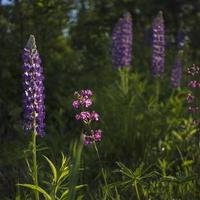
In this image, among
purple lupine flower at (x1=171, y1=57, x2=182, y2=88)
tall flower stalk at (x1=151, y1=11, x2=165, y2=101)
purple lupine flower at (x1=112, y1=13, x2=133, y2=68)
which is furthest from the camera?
purple lupine flower at (x1=171, y1=57, x2=182, y2=88)

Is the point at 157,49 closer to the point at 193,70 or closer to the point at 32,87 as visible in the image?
the point at 193,70

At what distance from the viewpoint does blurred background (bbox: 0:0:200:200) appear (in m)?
6.03

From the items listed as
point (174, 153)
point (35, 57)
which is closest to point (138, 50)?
point (174, 153)

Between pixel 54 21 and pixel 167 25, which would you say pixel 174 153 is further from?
pixel 167 25

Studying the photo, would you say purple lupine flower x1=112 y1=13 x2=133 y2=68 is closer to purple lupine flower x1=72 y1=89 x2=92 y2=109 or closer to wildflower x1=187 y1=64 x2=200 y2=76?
wildflower x1=187 y1=64 x2=200 y2=76

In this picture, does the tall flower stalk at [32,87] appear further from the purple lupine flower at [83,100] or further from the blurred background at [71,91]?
the blurred background at [71,91]

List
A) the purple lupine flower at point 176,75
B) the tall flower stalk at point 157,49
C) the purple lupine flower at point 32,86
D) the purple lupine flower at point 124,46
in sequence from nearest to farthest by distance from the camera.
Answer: the purple lupine flower at point 32,86 < the tall flower stalk at point 157,49 < the purple lupine flower at point 124,46 < the purple lupine flower at point 176,75

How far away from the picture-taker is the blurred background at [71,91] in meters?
6.03

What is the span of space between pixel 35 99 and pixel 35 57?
0.86ft

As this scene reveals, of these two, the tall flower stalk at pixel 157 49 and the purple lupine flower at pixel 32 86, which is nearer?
the purple lupine flower at pixel 32 86

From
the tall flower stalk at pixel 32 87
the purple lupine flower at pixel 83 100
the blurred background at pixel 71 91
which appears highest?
the tall flower stalk at pixel 32 87

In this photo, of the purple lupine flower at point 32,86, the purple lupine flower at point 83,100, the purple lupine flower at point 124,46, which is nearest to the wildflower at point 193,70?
the purple lupine flower at point 83,100

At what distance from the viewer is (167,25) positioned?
531 inches

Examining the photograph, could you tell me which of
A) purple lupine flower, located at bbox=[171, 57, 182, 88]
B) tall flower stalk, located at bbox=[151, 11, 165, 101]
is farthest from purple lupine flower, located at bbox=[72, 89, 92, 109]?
purple lupine flower, located at bbox=[171, 57, 182, 88]
